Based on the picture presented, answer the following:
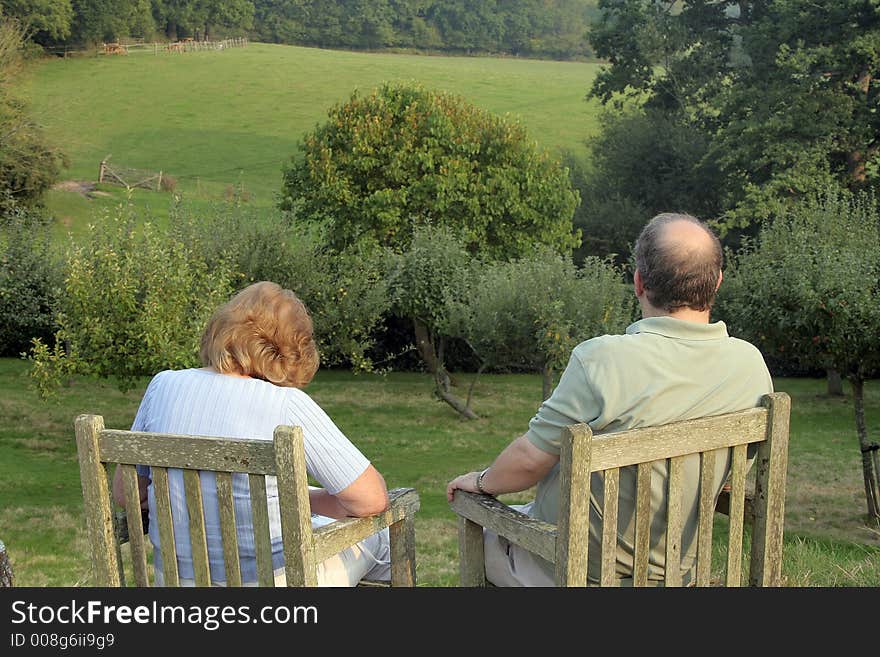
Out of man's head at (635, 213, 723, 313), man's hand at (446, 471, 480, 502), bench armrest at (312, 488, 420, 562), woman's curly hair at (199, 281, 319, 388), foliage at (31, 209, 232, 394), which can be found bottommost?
foliage at (31, 209, 232, 394)

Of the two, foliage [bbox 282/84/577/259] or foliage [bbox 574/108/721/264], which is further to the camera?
foliage [bbox 574/108/721/264]

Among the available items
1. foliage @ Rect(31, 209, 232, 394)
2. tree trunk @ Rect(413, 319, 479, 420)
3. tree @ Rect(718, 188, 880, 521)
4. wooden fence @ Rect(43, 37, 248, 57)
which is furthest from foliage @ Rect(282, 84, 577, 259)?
wooden fence @ Rect(43, 37, 248, 57)

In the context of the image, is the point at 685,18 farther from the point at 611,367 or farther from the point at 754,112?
the point at 611,367

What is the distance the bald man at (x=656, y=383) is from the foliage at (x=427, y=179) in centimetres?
2694

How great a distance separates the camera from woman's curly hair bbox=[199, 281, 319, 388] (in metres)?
3.28

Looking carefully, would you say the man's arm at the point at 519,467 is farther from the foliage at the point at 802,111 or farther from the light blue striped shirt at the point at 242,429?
the foliage at the point at 802,111

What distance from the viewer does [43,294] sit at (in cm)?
2778

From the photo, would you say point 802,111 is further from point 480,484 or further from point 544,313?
point 480,484

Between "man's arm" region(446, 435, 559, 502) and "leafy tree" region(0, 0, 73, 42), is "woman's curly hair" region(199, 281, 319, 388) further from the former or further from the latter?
"leafy tree" region(0, 0, 73, 42)

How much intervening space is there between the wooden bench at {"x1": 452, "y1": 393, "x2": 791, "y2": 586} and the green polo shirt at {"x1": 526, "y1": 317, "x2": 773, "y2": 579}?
0.25ft

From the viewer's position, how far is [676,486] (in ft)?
9.85

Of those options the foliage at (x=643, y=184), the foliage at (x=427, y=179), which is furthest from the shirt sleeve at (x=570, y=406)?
the foliage at (x=643, y=184)

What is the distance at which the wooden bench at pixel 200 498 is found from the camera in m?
2.83

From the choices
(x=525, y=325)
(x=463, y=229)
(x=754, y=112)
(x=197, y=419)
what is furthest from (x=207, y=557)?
(x=754, y=112)
